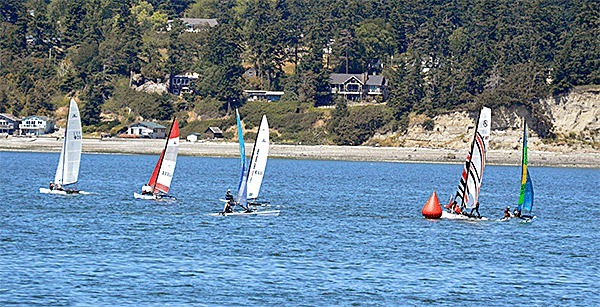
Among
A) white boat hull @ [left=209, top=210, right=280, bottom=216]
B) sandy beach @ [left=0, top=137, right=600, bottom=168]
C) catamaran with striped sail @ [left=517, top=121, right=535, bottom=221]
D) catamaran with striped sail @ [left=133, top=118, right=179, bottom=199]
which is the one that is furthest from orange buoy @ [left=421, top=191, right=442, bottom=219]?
sandy beach @ [left=0, top=137, right=600, bottom=168]

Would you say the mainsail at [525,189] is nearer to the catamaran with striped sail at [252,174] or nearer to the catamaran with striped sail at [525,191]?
the catamaran with striped sail at [525,191]

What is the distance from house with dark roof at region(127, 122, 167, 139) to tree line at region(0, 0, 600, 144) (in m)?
5.06

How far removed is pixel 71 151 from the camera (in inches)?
2030

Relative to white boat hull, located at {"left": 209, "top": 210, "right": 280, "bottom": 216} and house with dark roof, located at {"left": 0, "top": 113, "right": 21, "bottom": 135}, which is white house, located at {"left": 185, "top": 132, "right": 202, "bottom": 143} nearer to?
house with dark roof, located at {"left": 0, "top": 113, "right": 21, "bottom": 135}

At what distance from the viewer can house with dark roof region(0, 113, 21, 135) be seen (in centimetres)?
12762

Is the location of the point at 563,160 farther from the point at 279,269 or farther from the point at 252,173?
the point at 279,269

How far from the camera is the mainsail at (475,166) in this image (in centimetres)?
4519

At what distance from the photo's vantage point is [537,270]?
32250 millimetres

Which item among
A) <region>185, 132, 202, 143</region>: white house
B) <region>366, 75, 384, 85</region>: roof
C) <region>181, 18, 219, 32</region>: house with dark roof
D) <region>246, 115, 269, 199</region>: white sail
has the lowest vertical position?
<region>185, 132, 202, 143</region>: white house

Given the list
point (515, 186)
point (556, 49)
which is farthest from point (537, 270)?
point (556, 49)

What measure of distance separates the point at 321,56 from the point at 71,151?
3111 inches

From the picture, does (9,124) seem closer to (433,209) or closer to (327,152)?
(327,152)

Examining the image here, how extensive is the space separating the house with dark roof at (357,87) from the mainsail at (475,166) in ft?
272

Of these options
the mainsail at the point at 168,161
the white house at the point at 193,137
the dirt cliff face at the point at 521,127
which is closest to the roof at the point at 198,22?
the white house at the point at 193,137
